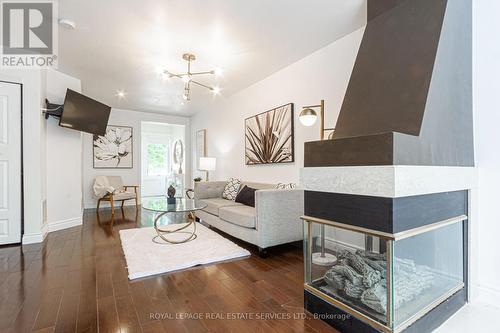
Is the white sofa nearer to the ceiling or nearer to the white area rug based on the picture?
the white area rug

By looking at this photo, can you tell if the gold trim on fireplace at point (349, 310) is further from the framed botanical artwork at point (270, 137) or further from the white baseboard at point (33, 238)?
the white baseboard at point (33, 238)

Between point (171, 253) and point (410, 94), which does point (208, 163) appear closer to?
point (171, 253)

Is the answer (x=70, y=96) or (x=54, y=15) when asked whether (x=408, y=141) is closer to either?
(x=54, y=15)

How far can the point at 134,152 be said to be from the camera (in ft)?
21.6

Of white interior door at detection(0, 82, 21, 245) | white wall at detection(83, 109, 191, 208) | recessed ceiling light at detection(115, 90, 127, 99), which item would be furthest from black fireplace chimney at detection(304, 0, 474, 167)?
white wall at detection(83, 109, 191, 208)

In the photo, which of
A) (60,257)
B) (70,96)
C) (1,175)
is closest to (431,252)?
(60,257)

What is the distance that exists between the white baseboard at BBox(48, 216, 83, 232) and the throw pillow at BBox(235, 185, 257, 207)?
9.60 feet

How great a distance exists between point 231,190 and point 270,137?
1229 mm

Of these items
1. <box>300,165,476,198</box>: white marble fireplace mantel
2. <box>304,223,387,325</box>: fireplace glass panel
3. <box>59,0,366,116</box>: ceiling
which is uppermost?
<box>59,0,366,116</box>: ceiling

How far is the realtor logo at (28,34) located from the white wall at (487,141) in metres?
3.85

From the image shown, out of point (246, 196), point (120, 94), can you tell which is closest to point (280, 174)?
point (246, 196)

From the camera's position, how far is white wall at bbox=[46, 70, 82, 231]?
12.7 feet

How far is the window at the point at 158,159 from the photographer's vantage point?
794 centimetres

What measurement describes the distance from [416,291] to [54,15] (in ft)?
13.2
